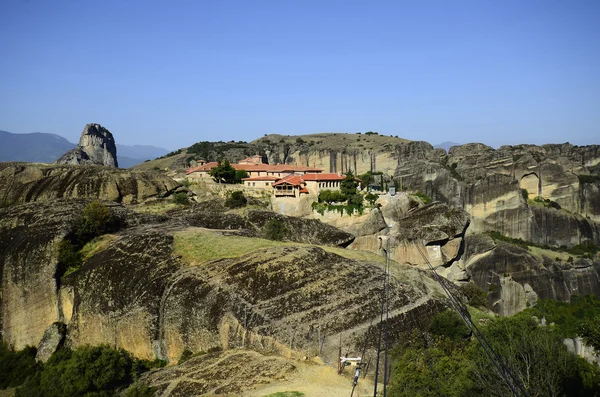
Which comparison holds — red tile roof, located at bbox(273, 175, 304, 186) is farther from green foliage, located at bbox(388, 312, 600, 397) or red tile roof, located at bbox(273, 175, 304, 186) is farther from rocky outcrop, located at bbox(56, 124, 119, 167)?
rocky outcrop, located at bbox(56, 124, 119, 167)

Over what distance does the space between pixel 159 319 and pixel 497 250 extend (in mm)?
41337

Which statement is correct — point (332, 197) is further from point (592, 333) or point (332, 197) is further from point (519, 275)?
point (592, 333)

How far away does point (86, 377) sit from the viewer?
23375mm

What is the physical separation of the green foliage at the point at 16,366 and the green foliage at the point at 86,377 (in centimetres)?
284

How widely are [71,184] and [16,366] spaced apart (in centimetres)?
2022

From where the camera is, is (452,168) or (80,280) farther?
(452,168)

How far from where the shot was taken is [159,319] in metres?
27.6

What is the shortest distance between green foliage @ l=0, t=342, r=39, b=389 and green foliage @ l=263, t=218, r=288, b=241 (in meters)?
18.4

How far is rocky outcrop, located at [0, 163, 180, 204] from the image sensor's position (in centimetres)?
4394

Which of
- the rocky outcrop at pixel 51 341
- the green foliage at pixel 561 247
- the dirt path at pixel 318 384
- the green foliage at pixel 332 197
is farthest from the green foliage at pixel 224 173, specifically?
the dirt path at pixel 318 384

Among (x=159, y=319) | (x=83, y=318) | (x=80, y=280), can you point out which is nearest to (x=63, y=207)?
(x=80, y=280)

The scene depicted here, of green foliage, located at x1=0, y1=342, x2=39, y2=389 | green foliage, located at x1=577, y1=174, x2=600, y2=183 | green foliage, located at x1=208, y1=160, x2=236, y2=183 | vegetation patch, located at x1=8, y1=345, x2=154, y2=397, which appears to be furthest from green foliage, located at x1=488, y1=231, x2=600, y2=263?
green foliage, located at x1=0, y1=342, x2=39, y2=389

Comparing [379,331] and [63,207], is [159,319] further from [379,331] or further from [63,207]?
[63,207]

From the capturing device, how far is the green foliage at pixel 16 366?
27.6 metres
